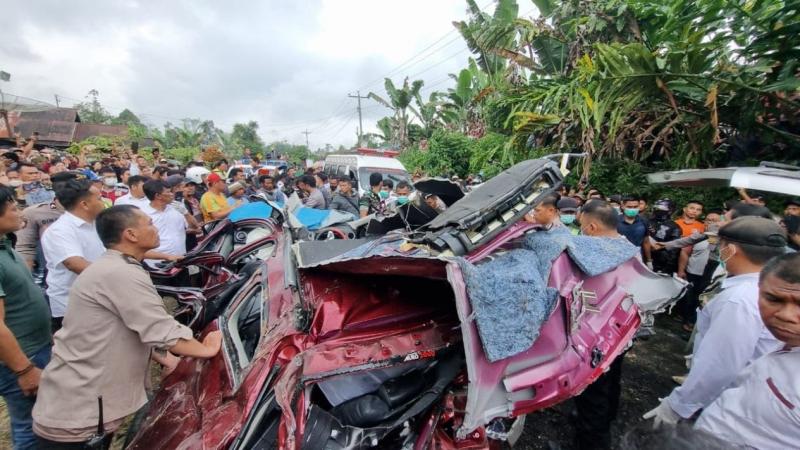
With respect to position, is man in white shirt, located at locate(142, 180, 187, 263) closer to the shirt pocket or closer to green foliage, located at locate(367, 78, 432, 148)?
the shirt pocket

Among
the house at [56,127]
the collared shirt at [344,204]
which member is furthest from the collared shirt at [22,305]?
the house at [56,127]

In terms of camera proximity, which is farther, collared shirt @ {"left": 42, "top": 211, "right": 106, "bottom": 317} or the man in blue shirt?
the man in blue shirt

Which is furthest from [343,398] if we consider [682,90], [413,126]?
[413,126]

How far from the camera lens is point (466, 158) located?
557 inches

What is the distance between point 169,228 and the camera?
4230mm

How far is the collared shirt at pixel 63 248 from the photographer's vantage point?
8.77ft

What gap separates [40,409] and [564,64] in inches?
399

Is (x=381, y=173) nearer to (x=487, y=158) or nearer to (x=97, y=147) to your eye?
(x=487, y=158)

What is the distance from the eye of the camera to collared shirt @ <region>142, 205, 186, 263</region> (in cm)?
416

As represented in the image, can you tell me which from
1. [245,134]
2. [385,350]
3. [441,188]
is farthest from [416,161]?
[245,134]

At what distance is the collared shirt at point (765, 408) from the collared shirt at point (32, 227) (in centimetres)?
474

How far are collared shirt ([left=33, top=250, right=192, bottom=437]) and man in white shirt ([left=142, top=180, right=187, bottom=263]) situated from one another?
8.67ft

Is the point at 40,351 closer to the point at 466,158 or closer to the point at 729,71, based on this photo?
the point at 729,71

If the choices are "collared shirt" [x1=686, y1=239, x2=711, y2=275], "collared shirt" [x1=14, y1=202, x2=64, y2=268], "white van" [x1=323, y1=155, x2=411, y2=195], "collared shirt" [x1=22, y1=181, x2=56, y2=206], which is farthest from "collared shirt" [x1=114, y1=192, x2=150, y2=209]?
"collared shirt" [x1=686, y1=239, x2=711, y2=275]
